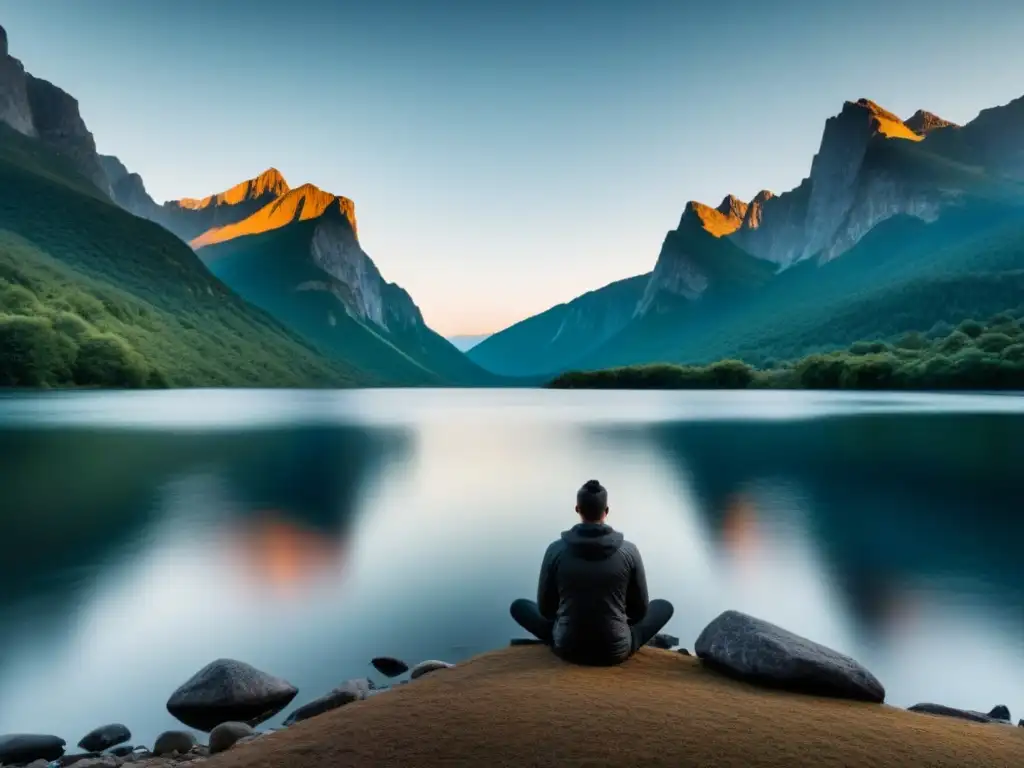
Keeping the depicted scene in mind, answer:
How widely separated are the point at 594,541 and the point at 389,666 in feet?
20.8

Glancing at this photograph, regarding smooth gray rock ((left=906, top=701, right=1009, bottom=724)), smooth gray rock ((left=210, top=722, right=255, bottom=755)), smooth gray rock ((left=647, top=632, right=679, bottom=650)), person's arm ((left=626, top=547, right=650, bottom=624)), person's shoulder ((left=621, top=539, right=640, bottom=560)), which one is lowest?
smooth gray rock ((left=210, top=722, right=255, bottom=755))

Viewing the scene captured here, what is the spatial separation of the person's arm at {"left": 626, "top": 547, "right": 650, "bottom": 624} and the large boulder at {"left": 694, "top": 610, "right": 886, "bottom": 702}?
126 centimetres

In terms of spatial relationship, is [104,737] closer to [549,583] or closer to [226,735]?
[226,735]

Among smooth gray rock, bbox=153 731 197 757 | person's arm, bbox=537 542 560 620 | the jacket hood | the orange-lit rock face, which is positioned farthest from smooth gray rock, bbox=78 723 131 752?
the orange-lit rock face

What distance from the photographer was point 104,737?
10383 millimetres

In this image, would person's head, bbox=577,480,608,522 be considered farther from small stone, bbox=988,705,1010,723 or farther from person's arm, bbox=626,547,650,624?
small stone, bbox=988,705,1010,723

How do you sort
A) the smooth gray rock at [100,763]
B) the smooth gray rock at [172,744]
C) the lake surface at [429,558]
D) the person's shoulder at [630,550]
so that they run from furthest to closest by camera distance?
the lake surface at [429,558] < the smooth gray rock at [172,744] < the person's shoulder at [630,550] < the smooth gray rock at [100,763]

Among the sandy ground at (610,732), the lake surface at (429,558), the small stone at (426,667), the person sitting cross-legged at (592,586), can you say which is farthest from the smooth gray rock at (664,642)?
the sandy ground at (610,732)

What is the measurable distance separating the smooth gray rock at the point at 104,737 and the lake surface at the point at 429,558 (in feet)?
0.87

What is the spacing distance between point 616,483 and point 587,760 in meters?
33.9

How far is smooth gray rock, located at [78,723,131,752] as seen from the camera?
10273 millimetres

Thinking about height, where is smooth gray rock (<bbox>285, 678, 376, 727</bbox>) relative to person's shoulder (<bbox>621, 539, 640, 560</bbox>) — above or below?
below

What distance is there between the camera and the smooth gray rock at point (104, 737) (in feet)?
33.7

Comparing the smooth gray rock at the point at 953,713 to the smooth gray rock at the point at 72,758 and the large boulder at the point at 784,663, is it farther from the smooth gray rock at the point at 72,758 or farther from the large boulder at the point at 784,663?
the smooth gray rock at the point at 72,758
